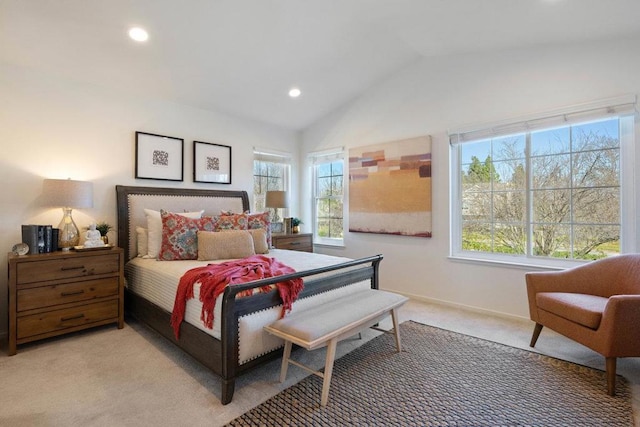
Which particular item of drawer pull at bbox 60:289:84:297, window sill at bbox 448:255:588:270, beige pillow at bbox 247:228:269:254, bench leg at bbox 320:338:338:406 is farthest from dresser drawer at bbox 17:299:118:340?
window sill at bbox 448:255:588:270

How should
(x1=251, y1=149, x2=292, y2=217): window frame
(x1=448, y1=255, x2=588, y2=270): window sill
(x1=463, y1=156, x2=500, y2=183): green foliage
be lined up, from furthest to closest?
(x1=251, y1=149, x2=292, y2=217): window frame, (x1=463, y1=156, x2=500, y2=183): green foliage, (x1=448, y1=255, x2=588, y2=270): window sill

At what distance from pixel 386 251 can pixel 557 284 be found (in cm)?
203

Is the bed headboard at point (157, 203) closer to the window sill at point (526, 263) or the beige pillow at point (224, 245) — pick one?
the beige pillow at point (224, 245)

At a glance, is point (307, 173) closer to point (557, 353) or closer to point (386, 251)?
point (386, 251)

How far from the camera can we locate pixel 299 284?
88.7 inches

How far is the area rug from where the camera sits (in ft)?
5.76

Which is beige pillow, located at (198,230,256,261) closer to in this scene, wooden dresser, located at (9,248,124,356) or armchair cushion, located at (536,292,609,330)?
wooden dresser, located at (9,248,124,356)

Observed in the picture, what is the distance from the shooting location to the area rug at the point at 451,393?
1.76 meters

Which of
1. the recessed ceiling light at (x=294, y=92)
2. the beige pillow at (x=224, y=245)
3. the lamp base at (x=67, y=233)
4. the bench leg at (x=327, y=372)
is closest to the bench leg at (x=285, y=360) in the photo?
the bench leg at (x=327, y=372)

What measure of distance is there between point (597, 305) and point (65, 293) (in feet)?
13.9

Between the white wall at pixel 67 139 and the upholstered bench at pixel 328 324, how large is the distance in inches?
104

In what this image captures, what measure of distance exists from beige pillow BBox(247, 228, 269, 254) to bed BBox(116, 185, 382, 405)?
0.15 metres

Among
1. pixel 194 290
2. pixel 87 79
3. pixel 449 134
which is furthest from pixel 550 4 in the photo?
pixel 87 79

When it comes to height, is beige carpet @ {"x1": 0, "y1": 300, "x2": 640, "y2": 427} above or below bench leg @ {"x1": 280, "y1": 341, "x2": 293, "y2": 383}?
below
